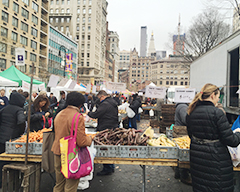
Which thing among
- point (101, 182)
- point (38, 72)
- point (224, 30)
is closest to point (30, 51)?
point (38, 72)

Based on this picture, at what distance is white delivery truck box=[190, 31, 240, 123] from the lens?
795 cm

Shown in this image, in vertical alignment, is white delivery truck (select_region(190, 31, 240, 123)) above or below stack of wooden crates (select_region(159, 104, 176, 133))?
above

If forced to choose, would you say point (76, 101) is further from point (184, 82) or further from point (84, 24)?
point (184, 82)

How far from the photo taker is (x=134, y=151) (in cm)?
365

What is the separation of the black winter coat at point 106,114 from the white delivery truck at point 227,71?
4.91 m

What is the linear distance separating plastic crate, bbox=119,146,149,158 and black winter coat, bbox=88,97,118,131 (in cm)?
170

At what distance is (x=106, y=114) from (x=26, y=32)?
43.0 metres

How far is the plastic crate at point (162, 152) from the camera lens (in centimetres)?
358

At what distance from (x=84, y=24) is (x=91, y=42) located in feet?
28.4

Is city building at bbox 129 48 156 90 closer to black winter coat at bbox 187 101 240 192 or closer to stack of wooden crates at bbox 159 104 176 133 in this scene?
stack of wooden crates at bbox 159 104 176 133

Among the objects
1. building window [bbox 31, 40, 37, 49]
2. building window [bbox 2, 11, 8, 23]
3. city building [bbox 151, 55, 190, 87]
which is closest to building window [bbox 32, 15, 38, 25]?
building window [bbox 31, 40, 37, 49]

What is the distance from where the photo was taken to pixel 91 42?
8375 cm

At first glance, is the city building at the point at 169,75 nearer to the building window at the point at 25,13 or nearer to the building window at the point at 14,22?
the building window at the point at 25,13

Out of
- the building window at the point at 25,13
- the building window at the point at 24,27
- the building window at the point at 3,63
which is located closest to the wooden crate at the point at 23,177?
the building window at the point at 3,63
